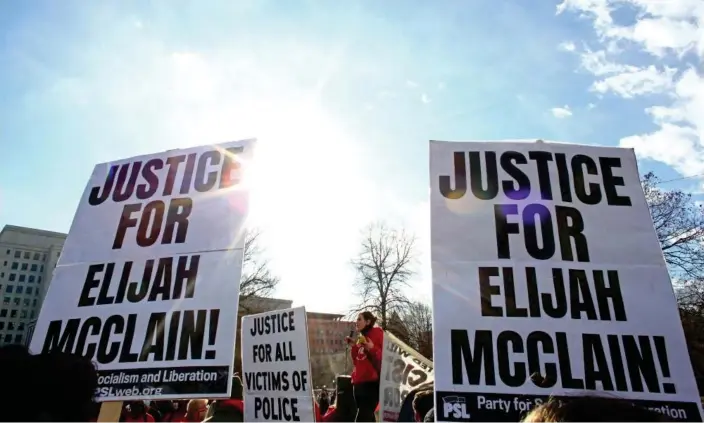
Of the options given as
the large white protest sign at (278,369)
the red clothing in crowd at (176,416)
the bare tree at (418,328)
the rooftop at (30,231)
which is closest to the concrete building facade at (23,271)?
the rooftop at (30,231)

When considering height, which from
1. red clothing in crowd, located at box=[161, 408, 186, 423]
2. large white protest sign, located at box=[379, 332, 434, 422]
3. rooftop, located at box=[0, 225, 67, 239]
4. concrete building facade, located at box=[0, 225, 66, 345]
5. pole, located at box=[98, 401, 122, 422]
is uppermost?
rooftop, located at box=[0, 225, 67, 239]

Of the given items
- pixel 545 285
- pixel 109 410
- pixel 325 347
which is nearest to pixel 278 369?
pixel 109 410

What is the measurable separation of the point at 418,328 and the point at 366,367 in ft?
91.9

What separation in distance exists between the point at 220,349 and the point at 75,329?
102 centimetres

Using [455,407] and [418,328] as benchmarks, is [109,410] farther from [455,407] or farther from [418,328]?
[418,328]

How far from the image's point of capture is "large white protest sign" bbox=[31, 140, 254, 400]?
8.40 feet

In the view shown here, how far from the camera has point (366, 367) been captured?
17.7 ft

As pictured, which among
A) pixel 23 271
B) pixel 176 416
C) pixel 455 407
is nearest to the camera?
pixel 455 407

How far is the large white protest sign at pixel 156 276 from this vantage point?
256cm

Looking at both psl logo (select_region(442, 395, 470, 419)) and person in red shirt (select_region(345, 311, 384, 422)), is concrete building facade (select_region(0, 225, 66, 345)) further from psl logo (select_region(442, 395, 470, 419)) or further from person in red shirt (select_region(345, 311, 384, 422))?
psl logo (select_region(442, 395, 470, 419))

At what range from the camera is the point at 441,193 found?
2570 millimetres

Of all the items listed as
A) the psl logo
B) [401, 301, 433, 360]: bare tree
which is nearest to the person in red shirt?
the psl logo

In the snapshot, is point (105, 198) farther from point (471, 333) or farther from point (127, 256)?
point (471, 333)

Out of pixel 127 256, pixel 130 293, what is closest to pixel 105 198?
pixel 127 256
